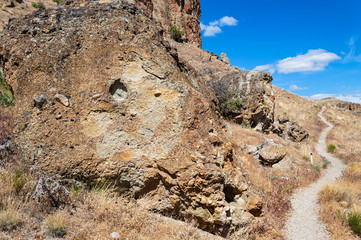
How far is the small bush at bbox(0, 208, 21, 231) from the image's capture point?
2.37 m

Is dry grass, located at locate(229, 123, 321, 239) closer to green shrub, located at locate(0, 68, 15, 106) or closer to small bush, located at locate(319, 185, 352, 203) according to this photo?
small bush, located at locate(319, 185, 352, 203)

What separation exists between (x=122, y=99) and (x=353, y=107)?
59382 mm

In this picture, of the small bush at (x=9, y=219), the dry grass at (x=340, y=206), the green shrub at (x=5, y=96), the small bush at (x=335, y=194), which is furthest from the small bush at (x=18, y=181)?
the small bush at (x=335, y=194)

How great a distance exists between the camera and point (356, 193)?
714cm

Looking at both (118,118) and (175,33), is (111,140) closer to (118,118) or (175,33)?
(118,118)

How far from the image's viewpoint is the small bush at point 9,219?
7.78 ft

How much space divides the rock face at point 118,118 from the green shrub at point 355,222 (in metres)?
3.14

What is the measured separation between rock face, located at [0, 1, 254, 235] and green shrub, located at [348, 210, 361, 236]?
3.14 m

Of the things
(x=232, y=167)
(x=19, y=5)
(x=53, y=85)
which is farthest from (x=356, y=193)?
(x=19, y=5)

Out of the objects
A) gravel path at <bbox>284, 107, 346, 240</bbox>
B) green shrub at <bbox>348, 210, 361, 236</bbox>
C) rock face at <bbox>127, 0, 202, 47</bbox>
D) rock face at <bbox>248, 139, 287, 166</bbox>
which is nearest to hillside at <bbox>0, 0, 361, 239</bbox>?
gravel path at <bbox>284, 107, 346, 240</bbox>

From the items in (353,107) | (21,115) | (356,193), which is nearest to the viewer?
(21,115)

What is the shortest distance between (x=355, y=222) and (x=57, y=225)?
6.21 metres

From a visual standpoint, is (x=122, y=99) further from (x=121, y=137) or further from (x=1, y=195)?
(x=1, y=195)

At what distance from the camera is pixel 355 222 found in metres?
5.02
